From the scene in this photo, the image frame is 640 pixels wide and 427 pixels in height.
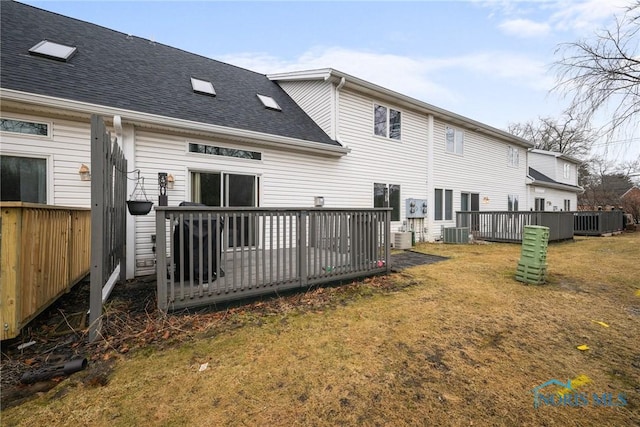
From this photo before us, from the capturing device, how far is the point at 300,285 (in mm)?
4125

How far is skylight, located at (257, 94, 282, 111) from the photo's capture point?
815 cm

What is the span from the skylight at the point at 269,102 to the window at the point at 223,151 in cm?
223

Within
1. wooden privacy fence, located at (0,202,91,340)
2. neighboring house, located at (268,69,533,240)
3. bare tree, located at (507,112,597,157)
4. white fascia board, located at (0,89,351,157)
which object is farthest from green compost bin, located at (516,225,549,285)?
bare tree, located at (507,112,597,157)

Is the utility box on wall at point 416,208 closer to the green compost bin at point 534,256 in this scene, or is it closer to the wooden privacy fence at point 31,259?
the green compost bin at point 534,256

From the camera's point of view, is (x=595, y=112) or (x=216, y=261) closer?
(x=216, y=261)

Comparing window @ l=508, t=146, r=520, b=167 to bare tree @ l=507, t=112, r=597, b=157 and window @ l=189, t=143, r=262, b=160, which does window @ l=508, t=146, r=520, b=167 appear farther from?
bare tree @ l=507, t=112, r=597, b=157

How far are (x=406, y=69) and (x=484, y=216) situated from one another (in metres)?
8.35

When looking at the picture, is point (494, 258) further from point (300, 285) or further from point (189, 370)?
point (189, 370)

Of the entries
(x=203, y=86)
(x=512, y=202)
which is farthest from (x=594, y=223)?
(x=203, y=86)

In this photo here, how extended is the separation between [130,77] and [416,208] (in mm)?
9223

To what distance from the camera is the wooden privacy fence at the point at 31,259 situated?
240 centimetres

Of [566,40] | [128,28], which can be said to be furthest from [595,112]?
[128,28]

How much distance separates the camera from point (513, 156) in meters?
14.5

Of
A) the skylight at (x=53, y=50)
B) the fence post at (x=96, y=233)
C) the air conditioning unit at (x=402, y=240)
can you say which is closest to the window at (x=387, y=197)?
the air conditioning unit at (x=402, y=240)
